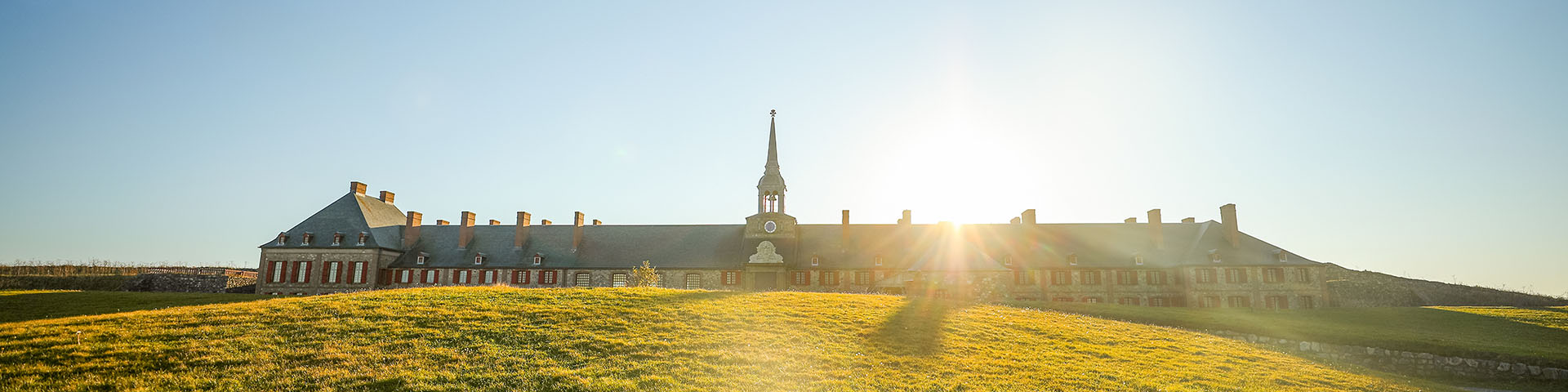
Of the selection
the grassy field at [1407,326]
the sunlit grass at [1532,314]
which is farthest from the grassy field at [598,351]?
the sunlit grass at [1532,314]

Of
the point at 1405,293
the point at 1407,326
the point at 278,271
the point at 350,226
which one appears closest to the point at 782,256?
the point at 350,226

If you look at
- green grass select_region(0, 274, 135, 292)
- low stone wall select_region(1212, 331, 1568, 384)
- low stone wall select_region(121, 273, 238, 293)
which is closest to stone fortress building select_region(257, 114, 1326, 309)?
low stone wall select_region(121, 273, 238, 293)

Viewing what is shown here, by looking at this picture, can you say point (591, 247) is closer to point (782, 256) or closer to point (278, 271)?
point (782, 256)

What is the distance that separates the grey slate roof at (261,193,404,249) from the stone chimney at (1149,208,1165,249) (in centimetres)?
5958

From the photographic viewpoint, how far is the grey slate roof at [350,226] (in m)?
55.8

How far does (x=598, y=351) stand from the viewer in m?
17.4

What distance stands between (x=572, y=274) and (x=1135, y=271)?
4206 cm

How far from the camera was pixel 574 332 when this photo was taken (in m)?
19.2

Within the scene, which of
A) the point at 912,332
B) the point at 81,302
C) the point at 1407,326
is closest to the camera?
the point at 912,332

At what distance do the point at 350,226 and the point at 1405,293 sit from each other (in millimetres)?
79071

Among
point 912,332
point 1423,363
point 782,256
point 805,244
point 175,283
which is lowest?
point 1423,363

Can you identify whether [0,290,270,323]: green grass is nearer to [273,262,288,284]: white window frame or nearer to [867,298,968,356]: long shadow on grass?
[273,262,288,284]: white window frame

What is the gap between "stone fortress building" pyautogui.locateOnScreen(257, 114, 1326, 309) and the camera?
173 feet

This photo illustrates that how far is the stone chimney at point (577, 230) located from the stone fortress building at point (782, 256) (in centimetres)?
13
